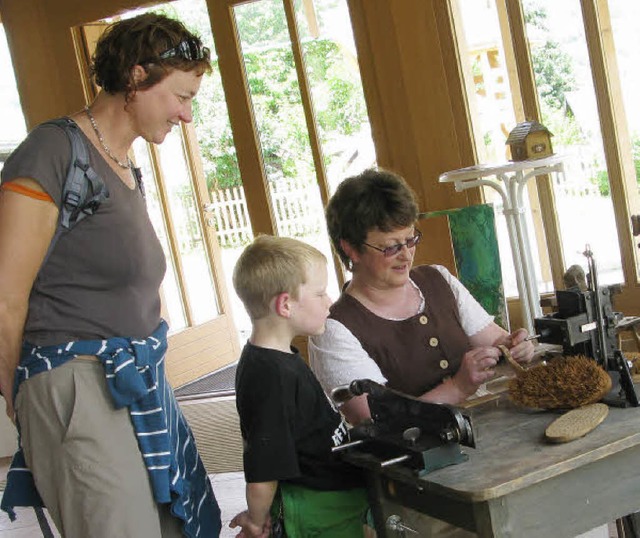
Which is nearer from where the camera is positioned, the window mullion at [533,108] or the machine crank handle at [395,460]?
the machine crank handle at [395,460]

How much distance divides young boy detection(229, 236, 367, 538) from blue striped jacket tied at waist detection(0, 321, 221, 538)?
138mm

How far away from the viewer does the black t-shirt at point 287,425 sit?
64.7 inches

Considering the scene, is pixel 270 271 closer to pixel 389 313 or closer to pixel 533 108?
pixel 389 313

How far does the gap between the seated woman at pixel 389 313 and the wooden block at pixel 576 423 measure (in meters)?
0.45

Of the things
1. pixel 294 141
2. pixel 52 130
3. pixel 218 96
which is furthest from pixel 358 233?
pixel 218 96

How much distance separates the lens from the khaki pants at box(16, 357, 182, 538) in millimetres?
1583

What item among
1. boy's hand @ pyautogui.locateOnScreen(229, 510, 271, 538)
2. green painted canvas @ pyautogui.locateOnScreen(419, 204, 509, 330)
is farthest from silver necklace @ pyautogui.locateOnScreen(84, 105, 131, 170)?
green painted canvas @ pyautogui.locateOnScreen(419, 204, 509, 330)

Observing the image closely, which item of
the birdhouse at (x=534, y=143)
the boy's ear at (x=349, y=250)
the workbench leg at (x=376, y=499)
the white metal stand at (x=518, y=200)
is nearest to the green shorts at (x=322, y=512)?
the workbench leg at (x=376, y=499)

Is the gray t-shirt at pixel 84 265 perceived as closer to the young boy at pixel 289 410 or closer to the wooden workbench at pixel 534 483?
the young boy at pixel 289 410

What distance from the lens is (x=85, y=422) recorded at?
1.58 metres

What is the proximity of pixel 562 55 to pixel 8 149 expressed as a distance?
3891 mm

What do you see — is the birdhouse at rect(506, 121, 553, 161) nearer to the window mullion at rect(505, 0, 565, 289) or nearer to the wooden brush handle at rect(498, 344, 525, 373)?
the window mullion at rect(505, 0, 565, 289)

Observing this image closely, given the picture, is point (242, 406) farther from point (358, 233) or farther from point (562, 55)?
point (562, 55)

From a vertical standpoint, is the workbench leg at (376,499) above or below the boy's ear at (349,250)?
below
